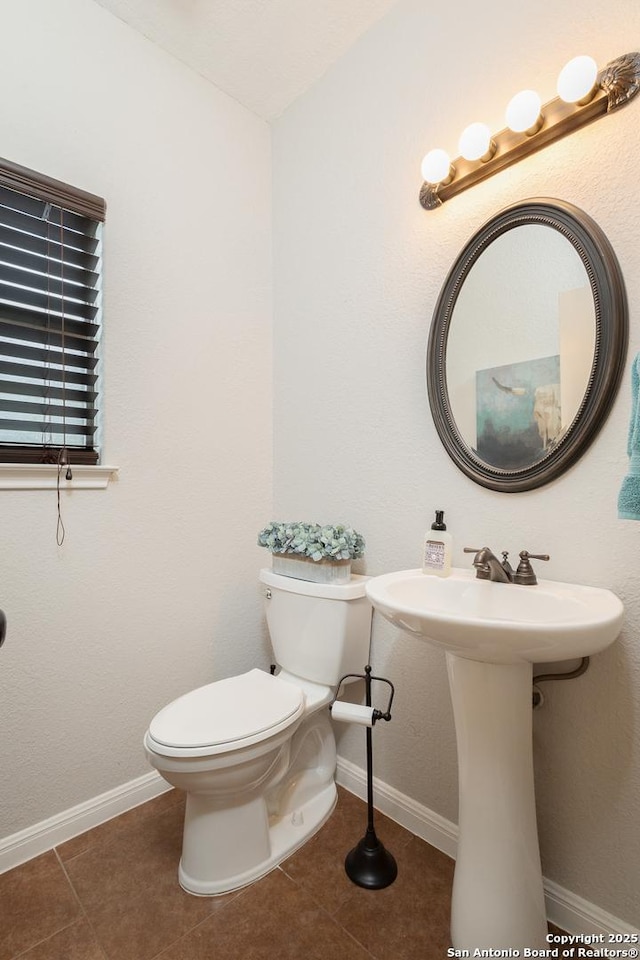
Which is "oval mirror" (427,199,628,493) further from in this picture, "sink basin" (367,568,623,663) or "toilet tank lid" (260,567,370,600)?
"toilet tank lid" (260,567,370,600)

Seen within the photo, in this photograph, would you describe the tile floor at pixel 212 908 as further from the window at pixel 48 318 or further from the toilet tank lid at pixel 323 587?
the window at pixel 48 318

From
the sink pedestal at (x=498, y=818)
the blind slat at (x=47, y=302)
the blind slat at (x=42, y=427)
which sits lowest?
the sink pedestal at (x=498, y=818)

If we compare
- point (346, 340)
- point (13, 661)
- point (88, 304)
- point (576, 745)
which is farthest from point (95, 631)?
point (576, 745)

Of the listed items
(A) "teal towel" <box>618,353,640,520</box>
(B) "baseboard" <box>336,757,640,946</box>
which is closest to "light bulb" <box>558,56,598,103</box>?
(A) "teal towel" <box>618,353,640,520</box>

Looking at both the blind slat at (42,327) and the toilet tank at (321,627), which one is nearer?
the blind slat at (42,327)

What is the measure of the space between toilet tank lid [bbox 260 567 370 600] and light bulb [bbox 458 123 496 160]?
1280 mm

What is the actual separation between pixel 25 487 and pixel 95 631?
0.51 metres

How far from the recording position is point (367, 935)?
3.76 feet

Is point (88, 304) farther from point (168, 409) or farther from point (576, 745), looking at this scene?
point (576, 745)

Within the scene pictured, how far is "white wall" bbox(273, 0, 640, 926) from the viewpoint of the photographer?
109cm

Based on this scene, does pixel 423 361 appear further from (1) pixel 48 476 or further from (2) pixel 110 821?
(2) pixel 110 821

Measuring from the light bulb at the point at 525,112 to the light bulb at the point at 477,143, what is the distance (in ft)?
0.26

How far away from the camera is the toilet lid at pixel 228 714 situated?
1195 millimetres

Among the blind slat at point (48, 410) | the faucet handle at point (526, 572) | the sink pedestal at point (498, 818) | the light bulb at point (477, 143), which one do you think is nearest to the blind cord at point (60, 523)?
the blind slat at point (48, 410)
